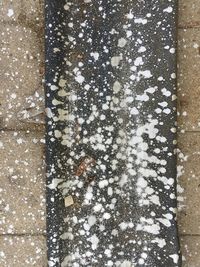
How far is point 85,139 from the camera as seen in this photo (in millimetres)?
2412

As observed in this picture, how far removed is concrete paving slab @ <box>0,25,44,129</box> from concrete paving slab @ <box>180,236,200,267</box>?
1009 mm

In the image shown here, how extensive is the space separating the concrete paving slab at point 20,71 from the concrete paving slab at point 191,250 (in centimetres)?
101

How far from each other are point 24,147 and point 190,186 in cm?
93

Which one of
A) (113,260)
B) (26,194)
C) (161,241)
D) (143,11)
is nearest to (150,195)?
(161,241)

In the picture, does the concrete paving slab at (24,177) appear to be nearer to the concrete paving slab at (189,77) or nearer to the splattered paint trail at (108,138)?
the splattered paint trail at (108,138)

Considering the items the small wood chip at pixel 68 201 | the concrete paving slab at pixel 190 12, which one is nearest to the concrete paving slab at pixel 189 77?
the concrete paving slab at pixel 190 12

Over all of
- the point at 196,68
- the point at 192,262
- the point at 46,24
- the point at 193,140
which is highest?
the point at 46,24

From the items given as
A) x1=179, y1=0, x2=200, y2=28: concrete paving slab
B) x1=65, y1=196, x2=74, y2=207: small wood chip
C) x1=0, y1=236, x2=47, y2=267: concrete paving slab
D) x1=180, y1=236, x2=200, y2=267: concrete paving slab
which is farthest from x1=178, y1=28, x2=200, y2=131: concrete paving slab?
x1=0, y1=236, x2=47, y2=267: concrete paving slab

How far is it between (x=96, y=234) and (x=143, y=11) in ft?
3.89

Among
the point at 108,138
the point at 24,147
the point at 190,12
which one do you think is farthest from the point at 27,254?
the point at 190,12

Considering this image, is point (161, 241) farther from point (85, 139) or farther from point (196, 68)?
point (196, 68)

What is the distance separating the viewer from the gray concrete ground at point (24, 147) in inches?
98.5

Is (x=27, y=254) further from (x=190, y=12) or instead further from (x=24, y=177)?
(x=190, y=12)

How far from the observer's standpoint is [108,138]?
240 centimetres
